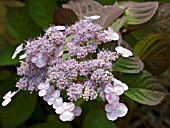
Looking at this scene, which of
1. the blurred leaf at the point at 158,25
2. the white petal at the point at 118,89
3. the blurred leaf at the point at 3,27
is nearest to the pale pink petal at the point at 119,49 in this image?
the white petal at the point at 118,89

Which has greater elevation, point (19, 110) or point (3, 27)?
point (3, 27)

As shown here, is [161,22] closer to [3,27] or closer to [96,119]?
[96,119]

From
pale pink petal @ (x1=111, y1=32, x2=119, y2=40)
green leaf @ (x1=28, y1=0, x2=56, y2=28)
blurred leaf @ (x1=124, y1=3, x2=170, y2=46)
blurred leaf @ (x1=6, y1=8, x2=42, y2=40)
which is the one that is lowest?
blurred leaf @ (x1=6, y1=8, x2=42, y2=40)

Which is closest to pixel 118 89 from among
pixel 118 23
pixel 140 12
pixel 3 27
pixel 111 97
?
pixel 111 97

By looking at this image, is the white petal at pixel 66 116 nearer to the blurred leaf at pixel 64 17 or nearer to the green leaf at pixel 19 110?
the blurred leaf at pixel 64 17

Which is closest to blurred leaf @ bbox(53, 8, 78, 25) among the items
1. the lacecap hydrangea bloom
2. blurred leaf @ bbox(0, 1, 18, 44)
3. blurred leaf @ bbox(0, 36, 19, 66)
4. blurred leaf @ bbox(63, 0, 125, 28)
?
blurred leaf @ bbox(63, 0, 125, 28)

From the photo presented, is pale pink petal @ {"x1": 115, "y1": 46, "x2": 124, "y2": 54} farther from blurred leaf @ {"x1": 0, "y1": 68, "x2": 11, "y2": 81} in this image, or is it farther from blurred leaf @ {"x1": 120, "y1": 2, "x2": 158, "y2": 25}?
blurred leaf @ {"x1": 0, "y1": 68, "x2": 11, "y2": 81}
